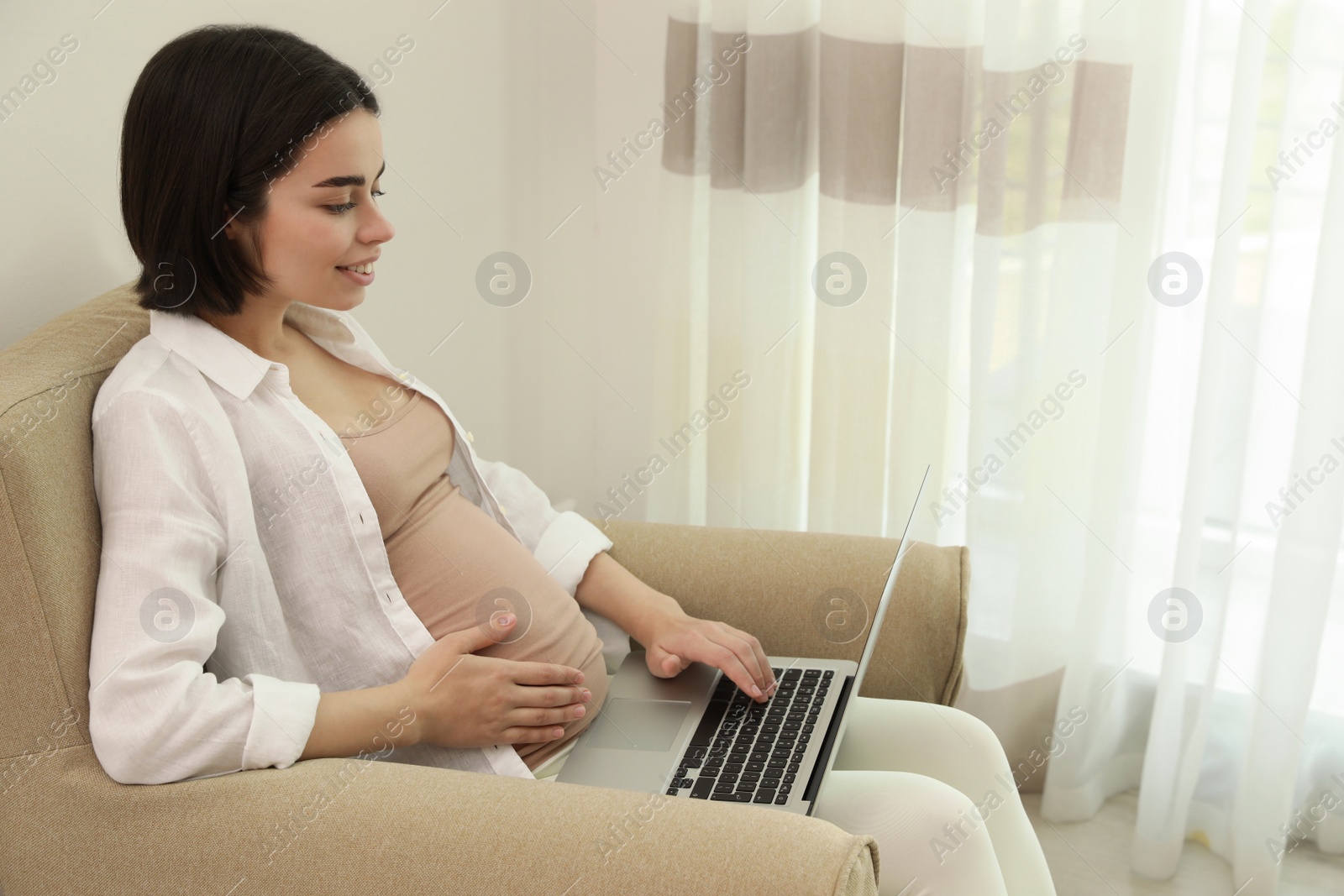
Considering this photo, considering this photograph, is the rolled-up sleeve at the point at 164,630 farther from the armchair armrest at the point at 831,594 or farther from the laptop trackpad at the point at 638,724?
the armchair armrest at the point at 831,594

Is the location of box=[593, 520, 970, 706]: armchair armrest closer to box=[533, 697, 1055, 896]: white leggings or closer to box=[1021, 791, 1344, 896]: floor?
box=[533, 697, 1055, 896]: white leggings

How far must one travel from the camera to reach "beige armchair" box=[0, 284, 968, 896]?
2.75ft

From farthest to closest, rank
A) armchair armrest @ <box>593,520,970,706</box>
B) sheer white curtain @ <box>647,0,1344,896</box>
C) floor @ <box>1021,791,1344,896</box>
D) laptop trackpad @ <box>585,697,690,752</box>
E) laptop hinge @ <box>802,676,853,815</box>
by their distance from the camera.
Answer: floor @ <box>1021,791,1344,896</box> → sheer white curtain @ <box>647,0,1344,896</box> → armchair armrest @ <box>593,520,970,706</box> → laptop trackpad @ <box>585,697,690,752</box> → laptop hinge @ <box>802,676,853,815</box>

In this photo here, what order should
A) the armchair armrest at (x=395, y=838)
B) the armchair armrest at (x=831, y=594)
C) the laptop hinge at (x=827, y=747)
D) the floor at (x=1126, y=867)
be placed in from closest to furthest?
1. the armchair armrest at (x=395, y=838)
2. the laptop hinge at (x=827, y=747)
3. the armchair armrest at (x=831, y=594)
4. the floor at (x=1126, y=867)

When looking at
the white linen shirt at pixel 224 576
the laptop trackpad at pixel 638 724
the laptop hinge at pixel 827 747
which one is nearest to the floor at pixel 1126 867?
the laptop hinge at pixel 827 747

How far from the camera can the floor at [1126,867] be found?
1.76m

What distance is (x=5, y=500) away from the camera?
2.93ft

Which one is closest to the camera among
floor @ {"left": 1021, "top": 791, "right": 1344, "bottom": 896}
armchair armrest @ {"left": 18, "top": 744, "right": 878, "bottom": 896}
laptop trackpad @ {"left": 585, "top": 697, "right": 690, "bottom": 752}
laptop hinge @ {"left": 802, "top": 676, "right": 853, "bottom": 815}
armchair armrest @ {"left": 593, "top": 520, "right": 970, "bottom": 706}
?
armchair armrest @ {"left": 18, "top": 744, "right": 878, "bottom": 896}

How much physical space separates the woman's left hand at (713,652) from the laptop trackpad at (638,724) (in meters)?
0.05

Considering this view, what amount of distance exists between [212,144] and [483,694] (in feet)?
1.91

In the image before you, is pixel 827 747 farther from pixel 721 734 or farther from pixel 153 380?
pixel 153 380

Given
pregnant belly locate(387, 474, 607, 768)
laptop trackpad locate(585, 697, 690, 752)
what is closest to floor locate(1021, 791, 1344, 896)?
laptop trackpad locate(585, 697, 690, 752)

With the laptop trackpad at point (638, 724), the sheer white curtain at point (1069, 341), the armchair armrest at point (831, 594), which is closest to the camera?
the laptop trackpad at point (638, 724)

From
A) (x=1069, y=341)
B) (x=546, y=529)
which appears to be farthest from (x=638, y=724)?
(x=1069, y=341)
